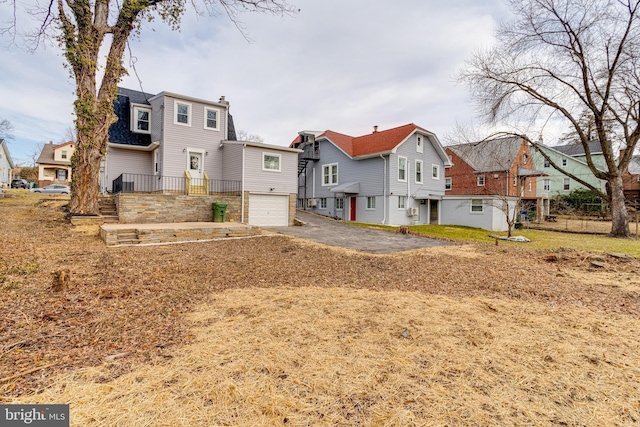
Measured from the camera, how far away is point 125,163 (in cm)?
1730

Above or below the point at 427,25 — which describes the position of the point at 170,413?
below

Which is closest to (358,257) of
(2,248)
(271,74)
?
(2,248)

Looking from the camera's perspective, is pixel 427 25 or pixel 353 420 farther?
pixel 427 25

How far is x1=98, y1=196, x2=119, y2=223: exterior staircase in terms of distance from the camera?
12.3m

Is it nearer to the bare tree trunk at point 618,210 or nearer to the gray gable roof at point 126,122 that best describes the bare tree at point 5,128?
the gray gable roof at point 126,122

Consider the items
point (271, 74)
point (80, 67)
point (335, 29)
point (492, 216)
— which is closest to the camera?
point (80, 67)

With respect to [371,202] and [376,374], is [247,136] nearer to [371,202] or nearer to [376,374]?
[371,202]

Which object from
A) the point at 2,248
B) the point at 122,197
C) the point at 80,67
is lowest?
the point at 2,248

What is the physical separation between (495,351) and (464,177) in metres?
28.5

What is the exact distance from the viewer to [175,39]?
12.5m

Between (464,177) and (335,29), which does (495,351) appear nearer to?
(335,29)

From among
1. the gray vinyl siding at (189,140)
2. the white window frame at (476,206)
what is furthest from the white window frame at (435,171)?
the gray vinyl siding at (189,140)

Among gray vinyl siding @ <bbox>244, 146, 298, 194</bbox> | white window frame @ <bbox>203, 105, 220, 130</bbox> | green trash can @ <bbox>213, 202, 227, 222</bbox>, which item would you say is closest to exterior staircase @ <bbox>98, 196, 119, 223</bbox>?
green trash can @ <bbox>213, 202, 227, 222</bbox>

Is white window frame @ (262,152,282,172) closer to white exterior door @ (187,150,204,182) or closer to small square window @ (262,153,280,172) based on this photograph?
small square window @ (262,153,280,172)
